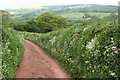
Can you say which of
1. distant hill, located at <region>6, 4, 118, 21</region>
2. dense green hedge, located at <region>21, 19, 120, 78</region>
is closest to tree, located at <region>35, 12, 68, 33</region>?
distant hill, located at <region>6, 4, 118, 21</region>

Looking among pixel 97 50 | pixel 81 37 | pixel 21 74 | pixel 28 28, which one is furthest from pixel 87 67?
pixel 28 28

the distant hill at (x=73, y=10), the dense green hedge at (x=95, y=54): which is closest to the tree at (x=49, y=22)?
the distant hill at (x=73, y=10)

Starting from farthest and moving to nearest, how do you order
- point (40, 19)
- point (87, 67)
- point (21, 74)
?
1. point (40, 19)
2. point (21, 74)
3. point (87, 67)

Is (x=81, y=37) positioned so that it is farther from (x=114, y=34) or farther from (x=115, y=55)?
(x=115, y=55)

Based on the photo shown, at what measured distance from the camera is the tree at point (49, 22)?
5545 centimetres

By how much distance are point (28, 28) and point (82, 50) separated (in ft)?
134

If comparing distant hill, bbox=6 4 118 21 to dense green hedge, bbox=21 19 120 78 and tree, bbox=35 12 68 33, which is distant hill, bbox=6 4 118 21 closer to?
tree, bbox=35 12 68 33

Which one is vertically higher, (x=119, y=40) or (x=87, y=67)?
(x=119, y=40)

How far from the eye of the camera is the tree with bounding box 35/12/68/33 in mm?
55447

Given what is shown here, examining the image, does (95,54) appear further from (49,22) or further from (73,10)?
(49,22)

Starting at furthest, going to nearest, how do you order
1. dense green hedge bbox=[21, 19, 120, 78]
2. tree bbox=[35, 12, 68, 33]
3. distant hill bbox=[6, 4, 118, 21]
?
1. tree bbox=[35, 12, 68, 33]
2. distant hill bbox=[6, 4, 118, 21]
3. dense green hedge bbox=[21, 19, 120, 78]

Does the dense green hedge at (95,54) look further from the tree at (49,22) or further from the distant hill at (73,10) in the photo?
the tree at (49,22)

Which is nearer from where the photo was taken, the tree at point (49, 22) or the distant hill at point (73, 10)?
the distant hill at point (73, 10)

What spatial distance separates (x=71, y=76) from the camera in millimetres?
9625
